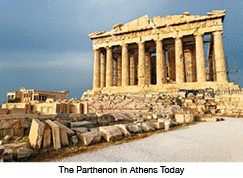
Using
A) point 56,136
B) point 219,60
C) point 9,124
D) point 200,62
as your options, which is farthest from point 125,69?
point 56,136

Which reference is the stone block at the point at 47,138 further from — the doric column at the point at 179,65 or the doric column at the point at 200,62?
the doric column at the point at 200,62

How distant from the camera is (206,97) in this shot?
41.5 feet

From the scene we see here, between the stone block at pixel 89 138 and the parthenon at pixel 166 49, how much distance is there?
14.1 meters

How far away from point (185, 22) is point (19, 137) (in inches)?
790

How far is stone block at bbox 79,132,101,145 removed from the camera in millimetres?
3511

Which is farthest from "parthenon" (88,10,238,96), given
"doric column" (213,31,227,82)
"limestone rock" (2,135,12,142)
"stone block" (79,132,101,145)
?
"limestone rock" (2,135,12,142)

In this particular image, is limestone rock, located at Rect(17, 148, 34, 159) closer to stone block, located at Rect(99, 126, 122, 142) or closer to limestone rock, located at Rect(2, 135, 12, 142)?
limestone rock, located at Rect(2, 135, 12, 142)

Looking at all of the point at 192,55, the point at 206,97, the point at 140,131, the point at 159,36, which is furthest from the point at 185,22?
the point at 140,131

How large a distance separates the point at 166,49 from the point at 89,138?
22614 mm

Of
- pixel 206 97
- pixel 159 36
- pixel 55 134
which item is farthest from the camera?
pixel 159 36
